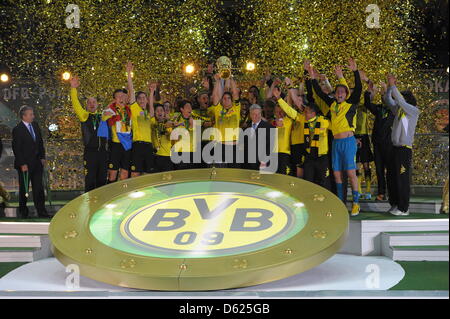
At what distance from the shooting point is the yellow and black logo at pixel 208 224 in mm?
2961

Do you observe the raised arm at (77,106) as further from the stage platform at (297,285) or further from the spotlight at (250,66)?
the spotlight at (250,66)

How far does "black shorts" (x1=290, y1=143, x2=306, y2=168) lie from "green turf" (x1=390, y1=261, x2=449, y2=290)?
1550 mm

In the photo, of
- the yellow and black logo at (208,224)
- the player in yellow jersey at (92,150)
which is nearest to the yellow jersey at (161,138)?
the player in yellow jersey at (92,150)

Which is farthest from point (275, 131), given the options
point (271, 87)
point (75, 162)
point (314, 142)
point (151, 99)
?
point (75, 162)

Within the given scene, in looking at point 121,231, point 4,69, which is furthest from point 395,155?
point 4,69

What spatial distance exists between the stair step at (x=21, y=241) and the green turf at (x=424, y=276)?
2595mm

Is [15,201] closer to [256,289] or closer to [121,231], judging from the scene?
[121,231]

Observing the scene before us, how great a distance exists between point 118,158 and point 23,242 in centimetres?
151

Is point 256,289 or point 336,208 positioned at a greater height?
point 336,208

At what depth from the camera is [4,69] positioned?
7102 mm

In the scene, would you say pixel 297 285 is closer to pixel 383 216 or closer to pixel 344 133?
pixel 383 216

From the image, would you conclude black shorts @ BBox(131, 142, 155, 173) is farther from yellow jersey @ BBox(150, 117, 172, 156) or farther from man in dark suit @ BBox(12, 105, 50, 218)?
man in dark suit @ BBox(12, 105, 50, 218)

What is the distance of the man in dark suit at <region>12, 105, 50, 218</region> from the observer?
5320mm
